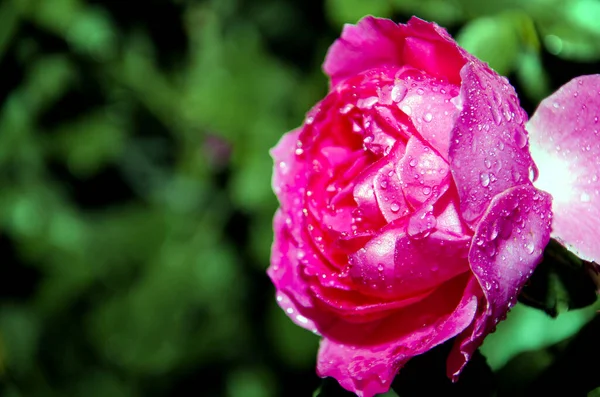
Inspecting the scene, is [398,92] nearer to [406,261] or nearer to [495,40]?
[406,261]

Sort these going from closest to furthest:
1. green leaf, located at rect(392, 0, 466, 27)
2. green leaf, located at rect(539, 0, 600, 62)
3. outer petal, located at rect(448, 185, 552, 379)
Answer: outer petal, located at rect(448, 185, 552, 379)
green leaf, located at rect(539, 0, 600, 62)
green leaf, located at rect(392, 0, 466, 27)

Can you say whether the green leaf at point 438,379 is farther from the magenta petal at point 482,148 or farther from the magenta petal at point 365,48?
the magenta petal at point 365,48

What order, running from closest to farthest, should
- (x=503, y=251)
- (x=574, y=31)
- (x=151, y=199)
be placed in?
1. (x=503, y=251)
2. (x=574, y=31)
3. (x=151, y=199)

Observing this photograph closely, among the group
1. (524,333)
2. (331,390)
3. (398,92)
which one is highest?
(398,92)

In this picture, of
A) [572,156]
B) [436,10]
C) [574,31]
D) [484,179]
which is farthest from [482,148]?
[436,10]

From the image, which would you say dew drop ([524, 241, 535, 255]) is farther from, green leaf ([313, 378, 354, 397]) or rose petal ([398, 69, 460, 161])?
green leaf ([313, 378, 354, 397])

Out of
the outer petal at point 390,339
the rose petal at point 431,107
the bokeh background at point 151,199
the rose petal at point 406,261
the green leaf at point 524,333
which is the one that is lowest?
the bokeh background at point 151,199

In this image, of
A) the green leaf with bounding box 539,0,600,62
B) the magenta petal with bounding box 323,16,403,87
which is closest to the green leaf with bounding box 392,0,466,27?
the green leaf with bounding box 539,0,600,62

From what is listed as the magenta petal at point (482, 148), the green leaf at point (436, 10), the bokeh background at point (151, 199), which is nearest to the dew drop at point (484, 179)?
the magenta petal at point (482, 148)
